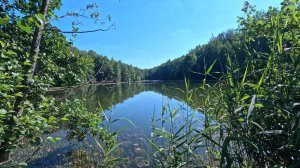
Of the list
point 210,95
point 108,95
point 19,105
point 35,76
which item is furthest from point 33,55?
point 108,95

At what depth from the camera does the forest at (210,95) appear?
6.02 ft

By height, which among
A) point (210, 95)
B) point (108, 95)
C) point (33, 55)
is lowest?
point (108, 95)

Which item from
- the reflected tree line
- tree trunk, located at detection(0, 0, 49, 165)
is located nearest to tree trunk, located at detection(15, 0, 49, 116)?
tree trunk, located at detection(0, 0, 49, 165)

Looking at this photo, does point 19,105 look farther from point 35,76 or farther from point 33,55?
point 33,55

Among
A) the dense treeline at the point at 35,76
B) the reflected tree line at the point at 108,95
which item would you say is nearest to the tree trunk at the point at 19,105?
the dense treeline at the point at 35,76

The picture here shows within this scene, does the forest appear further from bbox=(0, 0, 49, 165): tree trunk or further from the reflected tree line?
the reflected tree line

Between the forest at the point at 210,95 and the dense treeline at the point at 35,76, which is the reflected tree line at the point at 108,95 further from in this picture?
the dense treeline at the point at 35,76

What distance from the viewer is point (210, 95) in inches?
115

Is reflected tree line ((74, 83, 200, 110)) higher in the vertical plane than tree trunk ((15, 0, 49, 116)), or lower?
lower

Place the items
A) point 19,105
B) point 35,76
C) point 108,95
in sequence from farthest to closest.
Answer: point 108,95 → point 35,76 → point 19,105

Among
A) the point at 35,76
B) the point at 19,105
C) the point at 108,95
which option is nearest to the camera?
the point at 19,105

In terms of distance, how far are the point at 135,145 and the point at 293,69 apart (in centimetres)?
824

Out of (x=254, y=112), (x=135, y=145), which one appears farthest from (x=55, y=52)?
(x=135, y=145)

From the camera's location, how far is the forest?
6.02ft
